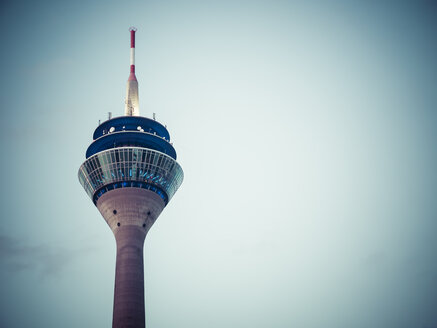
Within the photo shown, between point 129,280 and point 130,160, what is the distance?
17.4m

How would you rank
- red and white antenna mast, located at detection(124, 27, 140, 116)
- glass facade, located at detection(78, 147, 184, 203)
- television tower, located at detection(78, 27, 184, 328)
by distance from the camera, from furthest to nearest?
red and white antenna mast, located at detection(124, 27, 140, 116), glass facade, located at detection(78, 147, 184, 203), television tower, located at detection(78, 27, 184, 328)

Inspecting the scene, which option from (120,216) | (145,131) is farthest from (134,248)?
(145,131)

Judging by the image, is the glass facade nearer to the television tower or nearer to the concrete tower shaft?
the television tower

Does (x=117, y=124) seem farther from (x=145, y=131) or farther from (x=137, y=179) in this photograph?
(x=137, y=179)

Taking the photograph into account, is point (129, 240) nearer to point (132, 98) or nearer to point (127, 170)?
point (127, 170)

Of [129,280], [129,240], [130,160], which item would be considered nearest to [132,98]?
[130,160]

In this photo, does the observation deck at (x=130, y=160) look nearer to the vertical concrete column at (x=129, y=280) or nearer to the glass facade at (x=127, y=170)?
the glass facade at (x=127, y=170)

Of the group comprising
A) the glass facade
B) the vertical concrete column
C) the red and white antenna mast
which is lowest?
the vertical concrete column

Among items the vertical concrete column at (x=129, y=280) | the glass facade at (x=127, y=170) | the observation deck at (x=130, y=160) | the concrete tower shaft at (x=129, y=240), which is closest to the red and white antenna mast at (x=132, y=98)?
the observation deck at (x=130, y=160)

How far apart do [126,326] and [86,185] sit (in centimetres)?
2333

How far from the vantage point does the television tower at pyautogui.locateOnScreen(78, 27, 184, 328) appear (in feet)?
182

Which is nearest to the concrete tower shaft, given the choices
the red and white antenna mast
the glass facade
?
the glass facade

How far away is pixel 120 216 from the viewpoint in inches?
2366

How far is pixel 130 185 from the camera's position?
205 feet
